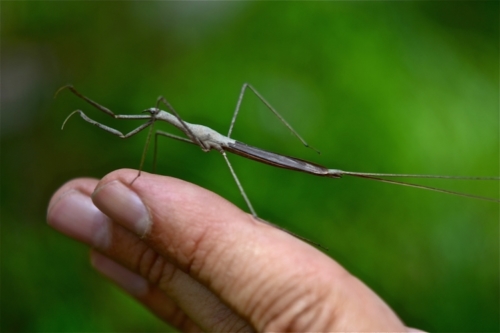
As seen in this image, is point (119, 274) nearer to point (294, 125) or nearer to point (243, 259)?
point (243, 259)

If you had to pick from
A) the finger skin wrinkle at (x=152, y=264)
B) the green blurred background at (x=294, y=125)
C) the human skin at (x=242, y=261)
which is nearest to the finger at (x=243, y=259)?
the human skin at (x=242, y=261)

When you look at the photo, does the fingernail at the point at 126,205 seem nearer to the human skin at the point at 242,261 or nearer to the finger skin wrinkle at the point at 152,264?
the human skin at the point at 242,261

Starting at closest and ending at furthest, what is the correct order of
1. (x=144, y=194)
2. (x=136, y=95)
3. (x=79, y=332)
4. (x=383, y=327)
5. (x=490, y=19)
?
(x=383, y=327)
(x=144, y=194)
(x=79, y=332)
(x=136, y=95)
(x=490, y=19)

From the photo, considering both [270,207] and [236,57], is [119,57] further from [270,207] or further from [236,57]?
[270,207]

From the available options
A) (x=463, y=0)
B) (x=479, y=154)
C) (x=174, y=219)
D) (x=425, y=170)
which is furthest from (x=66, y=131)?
(x=463, y=0)

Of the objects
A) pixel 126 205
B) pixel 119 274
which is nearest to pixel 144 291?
pixel 119 274

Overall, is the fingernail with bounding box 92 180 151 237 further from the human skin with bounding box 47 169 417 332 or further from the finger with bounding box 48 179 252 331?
the finger with bounding box 48 179 252 331

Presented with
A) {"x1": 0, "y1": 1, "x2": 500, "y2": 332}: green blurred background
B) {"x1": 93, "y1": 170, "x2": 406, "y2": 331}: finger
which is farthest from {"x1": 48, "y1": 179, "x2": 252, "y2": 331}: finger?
{"x1": 0, "y1": 1, "x2": 500, "y2": 332}: green blurred background

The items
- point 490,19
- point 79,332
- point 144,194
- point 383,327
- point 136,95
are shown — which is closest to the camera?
point 383,327
